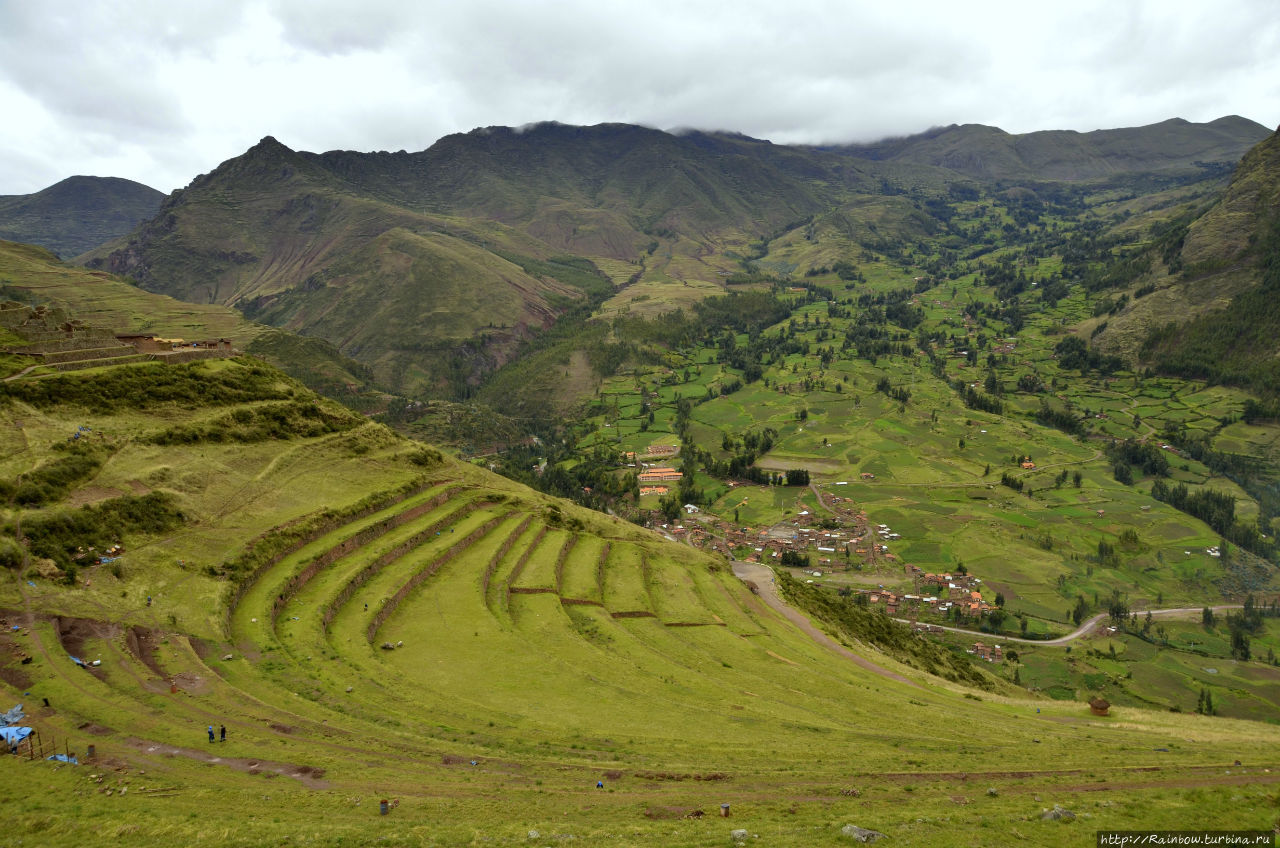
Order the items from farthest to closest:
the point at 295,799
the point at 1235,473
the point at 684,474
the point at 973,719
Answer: the point at 684,474
the point at 1235,473
the point at 973,719
the point at 295,799

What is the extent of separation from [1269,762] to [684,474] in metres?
154

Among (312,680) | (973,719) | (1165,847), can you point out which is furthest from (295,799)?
(973,719)

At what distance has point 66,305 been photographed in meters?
188

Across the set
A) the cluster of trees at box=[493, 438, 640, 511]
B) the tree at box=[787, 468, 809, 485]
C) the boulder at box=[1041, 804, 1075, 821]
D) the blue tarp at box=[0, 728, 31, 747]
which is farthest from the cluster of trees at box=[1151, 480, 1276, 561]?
the blue tarp at box=[0, 728, 31, 747]

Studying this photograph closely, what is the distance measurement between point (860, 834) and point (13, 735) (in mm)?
36119

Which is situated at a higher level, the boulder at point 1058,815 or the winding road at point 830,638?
the boulder at point 1058,815

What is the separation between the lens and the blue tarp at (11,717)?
2894 centimetres

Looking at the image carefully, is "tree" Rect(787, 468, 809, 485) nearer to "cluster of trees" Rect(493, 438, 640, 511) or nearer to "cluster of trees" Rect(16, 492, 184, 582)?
"cluster of trees" Rect(493, 438, 640, 511)

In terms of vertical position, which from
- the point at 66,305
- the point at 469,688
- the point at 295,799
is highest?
the point at 66,305

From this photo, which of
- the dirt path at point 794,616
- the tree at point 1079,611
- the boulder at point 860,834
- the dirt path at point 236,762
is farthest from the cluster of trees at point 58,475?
the tree at point 1079,611

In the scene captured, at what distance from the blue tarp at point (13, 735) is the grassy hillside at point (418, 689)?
954 millimetres

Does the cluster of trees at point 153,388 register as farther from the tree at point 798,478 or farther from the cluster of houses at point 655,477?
the tree at point 798,478

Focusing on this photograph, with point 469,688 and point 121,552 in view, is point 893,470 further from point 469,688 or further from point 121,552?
point 121,552

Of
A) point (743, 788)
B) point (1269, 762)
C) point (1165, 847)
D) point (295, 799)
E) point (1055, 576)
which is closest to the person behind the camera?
point (1165, 847)
